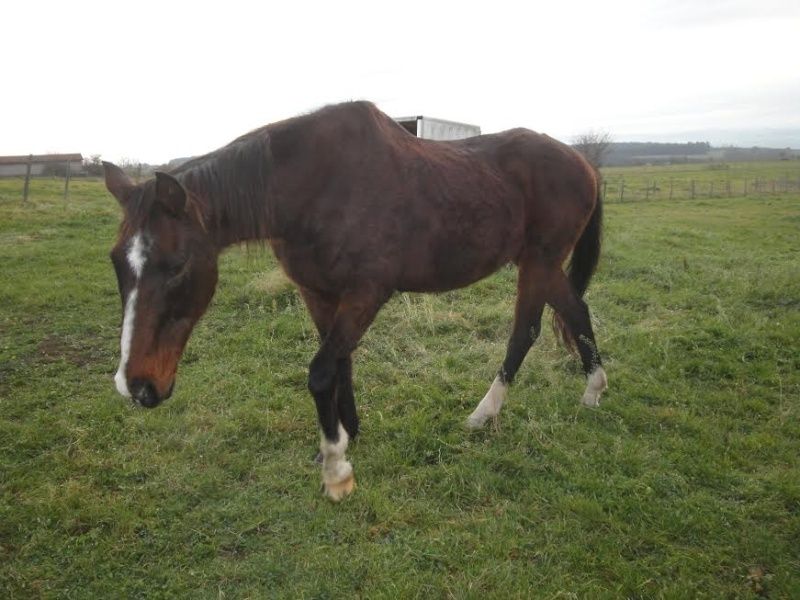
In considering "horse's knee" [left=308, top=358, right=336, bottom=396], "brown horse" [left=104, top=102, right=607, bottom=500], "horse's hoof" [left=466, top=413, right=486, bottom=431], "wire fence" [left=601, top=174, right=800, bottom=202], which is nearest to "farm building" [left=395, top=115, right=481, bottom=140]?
"brown horse" [left=104, top=102, right=607, bottom=500]

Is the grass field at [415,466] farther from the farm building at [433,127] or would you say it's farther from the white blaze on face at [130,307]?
the farm building at [433,127]

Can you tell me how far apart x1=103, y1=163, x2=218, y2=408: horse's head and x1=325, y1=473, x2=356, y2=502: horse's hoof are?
1.06 m

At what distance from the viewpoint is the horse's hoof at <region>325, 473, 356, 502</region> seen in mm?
2996

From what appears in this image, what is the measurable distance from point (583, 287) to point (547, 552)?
262 centimetres

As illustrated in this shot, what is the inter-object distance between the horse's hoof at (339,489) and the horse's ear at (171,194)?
5.47 ft

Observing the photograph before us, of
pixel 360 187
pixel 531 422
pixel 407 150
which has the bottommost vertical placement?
pixel 531 422

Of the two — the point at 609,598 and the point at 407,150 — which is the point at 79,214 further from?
the point at 609,598

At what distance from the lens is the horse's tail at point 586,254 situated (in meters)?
4.59

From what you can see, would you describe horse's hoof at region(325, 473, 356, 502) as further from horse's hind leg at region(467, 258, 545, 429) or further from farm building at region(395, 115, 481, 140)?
farm building at region(395, 115, 481, 140)

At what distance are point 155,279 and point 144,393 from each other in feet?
1.69

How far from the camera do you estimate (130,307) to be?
2379 mm

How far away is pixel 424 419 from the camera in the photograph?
3.83m

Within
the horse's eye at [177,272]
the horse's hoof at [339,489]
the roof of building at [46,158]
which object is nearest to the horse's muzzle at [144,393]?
the horse's eye at [177,272]

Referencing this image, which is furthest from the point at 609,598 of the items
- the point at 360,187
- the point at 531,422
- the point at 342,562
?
the point at 360,187
